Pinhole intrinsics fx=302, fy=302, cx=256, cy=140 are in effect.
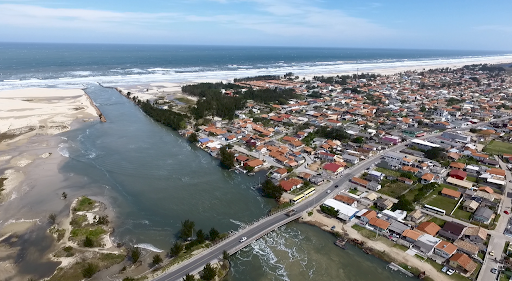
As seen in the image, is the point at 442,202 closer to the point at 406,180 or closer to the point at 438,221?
the point at 438,221

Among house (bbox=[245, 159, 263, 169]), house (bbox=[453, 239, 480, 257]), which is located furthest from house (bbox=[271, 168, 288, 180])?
house (bbox=[453, 239, 480, 257])

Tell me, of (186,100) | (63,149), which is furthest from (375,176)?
(186,100)

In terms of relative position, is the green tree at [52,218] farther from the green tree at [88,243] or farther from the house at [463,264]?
the house at [463,264]

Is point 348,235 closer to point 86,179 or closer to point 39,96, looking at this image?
point 86,179

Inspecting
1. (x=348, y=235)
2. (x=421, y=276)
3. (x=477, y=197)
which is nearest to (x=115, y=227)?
(x=348, y=235)

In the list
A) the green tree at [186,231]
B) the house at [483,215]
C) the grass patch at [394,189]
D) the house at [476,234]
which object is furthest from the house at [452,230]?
the green tree at [186,231]
